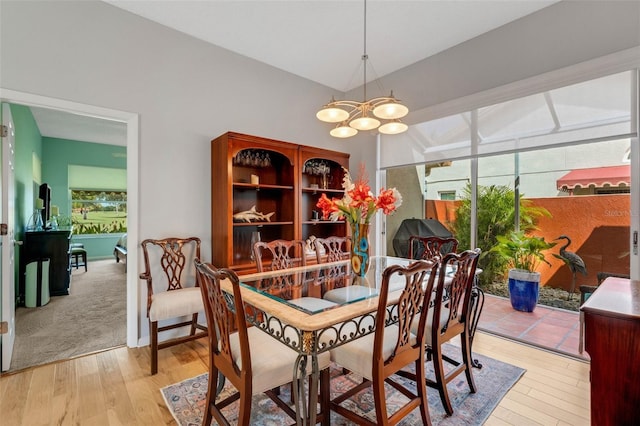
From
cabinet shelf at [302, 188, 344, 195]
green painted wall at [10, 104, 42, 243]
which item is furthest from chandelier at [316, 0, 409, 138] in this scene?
green painted wall at [10, 104, 42, 243]

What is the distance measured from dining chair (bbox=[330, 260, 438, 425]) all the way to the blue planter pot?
2.24 m

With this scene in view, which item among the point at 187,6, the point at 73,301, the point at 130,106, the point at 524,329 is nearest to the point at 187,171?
the point at 130,106

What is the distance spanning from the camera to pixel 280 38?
310 centimetres

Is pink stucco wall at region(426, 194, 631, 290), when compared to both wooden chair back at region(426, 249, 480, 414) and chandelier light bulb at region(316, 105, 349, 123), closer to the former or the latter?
wooden chair back at region(426, 249, 480, 414)

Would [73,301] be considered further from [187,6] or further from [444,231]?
[444,231]

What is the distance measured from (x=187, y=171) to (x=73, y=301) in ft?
9.15

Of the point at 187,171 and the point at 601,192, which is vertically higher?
the point at 187,171

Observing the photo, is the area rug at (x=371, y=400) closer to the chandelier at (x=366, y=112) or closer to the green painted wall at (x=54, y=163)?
the chandelier at (x=366, y=112)

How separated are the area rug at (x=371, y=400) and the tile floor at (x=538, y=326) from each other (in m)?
0.63

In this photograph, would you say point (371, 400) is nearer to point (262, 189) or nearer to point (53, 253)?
point (262, 189)

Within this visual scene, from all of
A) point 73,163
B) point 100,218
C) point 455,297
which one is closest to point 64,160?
point 73,163

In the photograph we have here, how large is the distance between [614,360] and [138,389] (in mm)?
2751

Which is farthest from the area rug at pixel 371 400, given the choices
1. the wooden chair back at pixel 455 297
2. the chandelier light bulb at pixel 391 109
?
the chandelier light bulb at pixel 391 109

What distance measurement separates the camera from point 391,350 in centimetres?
156
